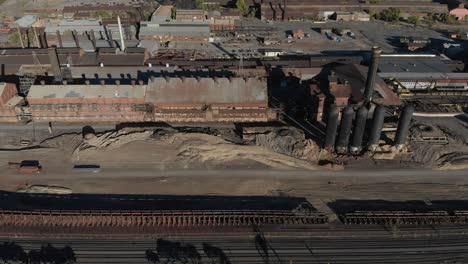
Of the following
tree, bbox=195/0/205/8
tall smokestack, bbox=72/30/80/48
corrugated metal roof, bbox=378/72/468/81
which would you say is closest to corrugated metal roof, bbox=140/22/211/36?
tall smokestack, bbox=72/30/80/48

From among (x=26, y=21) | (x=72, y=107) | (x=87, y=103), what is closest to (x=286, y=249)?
(x=87, y=103)

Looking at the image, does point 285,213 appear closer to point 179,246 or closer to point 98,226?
point 179,246

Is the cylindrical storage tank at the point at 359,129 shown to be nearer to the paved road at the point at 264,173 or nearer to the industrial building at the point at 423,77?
the paved road at the point at 264,173

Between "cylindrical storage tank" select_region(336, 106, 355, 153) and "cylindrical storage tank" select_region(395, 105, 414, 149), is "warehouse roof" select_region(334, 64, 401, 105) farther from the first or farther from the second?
"cylindrical storage tank" select_region(336, 106, 355, 153)

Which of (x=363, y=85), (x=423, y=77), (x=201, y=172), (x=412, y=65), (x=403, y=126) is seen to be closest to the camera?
(x=201, y=172)

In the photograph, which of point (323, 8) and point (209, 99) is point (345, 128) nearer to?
point (209, 99)

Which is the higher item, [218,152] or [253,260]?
[218,152]

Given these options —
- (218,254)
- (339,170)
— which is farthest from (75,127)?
(339,170)
